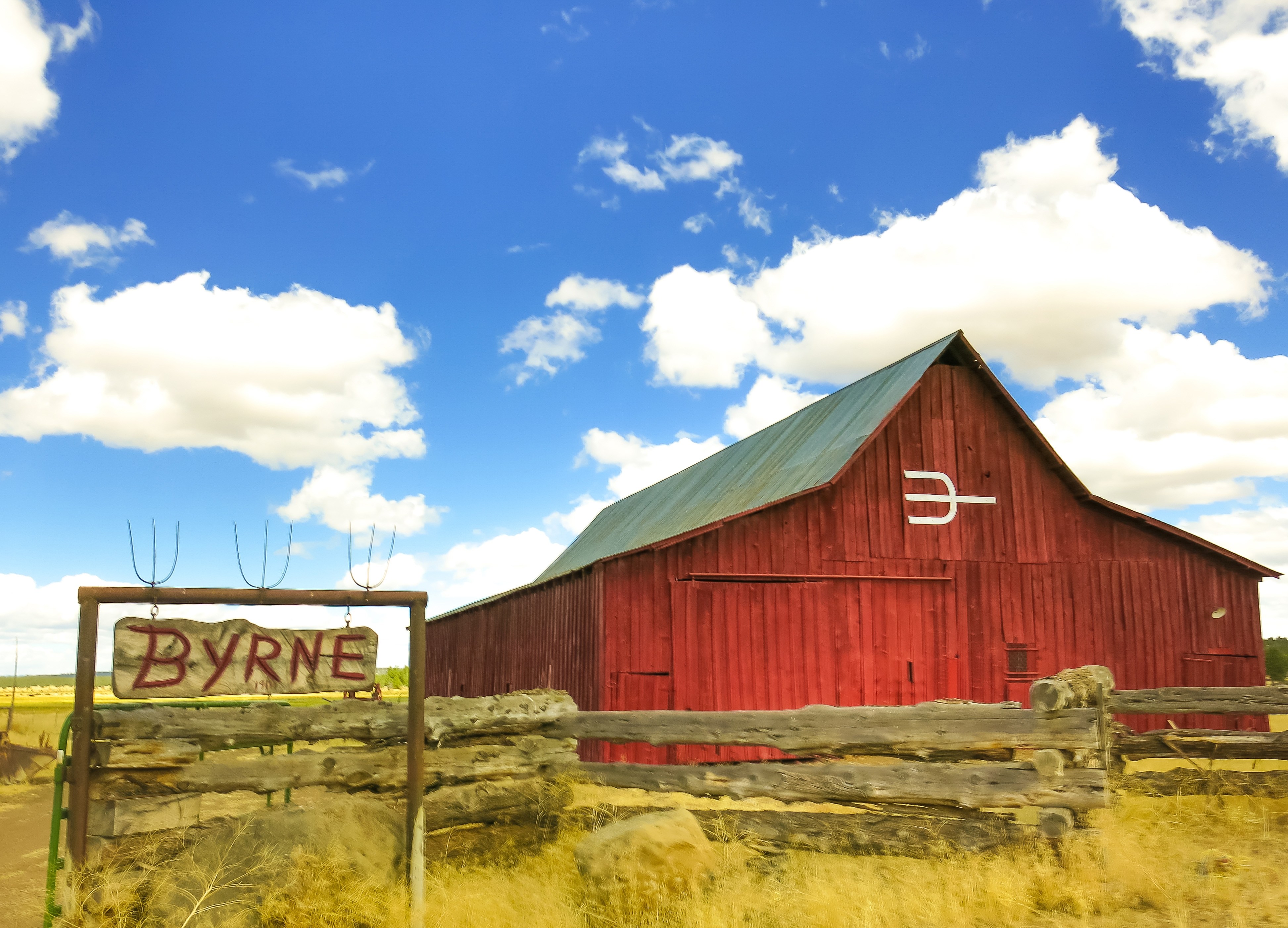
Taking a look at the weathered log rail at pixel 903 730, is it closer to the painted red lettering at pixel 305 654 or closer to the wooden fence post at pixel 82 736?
the painted red lettering at pixel 305 654

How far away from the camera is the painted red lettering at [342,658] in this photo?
683cm

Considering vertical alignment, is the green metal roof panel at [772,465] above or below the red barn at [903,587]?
above

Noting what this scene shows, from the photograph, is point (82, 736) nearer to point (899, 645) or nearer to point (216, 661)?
point (216, 661)

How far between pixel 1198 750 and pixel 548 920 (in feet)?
28.1

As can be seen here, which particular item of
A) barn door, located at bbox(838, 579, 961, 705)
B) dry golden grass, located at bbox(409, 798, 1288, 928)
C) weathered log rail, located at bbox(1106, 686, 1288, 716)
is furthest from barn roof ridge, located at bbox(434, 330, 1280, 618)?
dry golden grass, located at bbox(409, 798, 1288, 928)

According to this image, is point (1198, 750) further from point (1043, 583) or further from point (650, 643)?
point (650, 643)

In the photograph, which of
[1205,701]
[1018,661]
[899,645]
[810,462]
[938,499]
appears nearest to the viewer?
[1205,701]

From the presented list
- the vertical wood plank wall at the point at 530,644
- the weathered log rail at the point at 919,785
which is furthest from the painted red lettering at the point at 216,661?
the vertical wood plank wall at the point at 530,644

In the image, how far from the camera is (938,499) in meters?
16.6

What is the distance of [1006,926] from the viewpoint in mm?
6359

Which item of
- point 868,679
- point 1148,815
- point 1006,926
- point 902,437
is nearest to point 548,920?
point 1006,926

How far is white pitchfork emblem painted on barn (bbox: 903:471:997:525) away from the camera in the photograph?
16391 mm

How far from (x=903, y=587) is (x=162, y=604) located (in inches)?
488

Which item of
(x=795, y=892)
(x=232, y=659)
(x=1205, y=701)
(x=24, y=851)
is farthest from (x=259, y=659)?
(x=1205, y=701)
